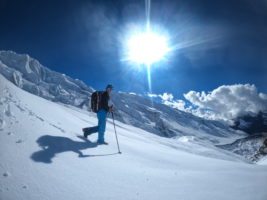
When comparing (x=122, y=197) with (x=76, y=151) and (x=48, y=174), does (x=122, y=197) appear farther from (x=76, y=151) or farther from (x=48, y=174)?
(x=76, y=151)

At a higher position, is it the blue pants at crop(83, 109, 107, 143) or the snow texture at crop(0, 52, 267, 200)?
the blue pants at crop(83, 109, 107, 143)

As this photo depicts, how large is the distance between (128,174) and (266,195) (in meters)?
3.18

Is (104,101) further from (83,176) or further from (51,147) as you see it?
(83,176)

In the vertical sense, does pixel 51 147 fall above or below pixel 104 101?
below

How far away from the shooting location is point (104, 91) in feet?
27.7

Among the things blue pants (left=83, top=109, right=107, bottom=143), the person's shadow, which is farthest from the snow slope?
blue pants (left=83, top=109, right=107, bottom=143)

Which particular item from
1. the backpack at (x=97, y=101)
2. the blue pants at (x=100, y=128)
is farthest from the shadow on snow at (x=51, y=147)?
the backpack at (x=97, y=101)

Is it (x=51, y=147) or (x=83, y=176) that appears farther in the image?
(x=51, y=147)

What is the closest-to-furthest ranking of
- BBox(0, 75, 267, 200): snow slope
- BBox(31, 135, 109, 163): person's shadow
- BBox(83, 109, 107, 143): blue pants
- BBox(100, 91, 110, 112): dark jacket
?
BBox(0, 75, 267, 200): snow slope
BBox(31, 135, 109, 163): person's shadow
BBox(83, 109, 107, 143): blue pants
BBox(100, 91, 110, 112): dark jacket

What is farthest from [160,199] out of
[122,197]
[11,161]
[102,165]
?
[11,161]

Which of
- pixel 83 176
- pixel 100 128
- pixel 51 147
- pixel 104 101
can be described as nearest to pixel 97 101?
pixel 104 101

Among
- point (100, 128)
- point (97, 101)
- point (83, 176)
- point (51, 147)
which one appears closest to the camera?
point (83, 176)

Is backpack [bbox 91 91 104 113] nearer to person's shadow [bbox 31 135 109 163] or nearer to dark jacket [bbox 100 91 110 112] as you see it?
dark jacket [bbox 100 91 110 112]

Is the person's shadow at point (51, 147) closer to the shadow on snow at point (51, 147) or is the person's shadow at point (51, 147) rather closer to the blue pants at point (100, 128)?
the shadow on snow at point (51, 147)
